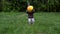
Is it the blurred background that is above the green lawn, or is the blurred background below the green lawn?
below

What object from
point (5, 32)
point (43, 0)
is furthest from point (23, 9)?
point (5, 32)

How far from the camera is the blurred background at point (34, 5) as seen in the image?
996 inches

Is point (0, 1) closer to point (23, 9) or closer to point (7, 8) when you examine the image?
point (7, 8)

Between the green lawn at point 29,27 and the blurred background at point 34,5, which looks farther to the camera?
the blurred background at point 34,5

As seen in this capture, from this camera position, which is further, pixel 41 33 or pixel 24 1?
pixel 24 1

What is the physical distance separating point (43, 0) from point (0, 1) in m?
5.60

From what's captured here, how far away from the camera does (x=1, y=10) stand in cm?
2631

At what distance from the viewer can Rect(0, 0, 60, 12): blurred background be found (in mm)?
25289

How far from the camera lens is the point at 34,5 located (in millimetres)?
26469

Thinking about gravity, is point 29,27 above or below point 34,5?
above

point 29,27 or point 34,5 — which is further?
point 34,5

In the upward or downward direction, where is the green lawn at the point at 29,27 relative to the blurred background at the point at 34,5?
upward

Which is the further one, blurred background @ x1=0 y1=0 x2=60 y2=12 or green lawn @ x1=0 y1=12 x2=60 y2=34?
blurred background @ x1=0 y1=0 x2=60 y2=12

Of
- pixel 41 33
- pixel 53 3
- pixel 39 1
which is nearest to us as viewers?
pixel 41 33
